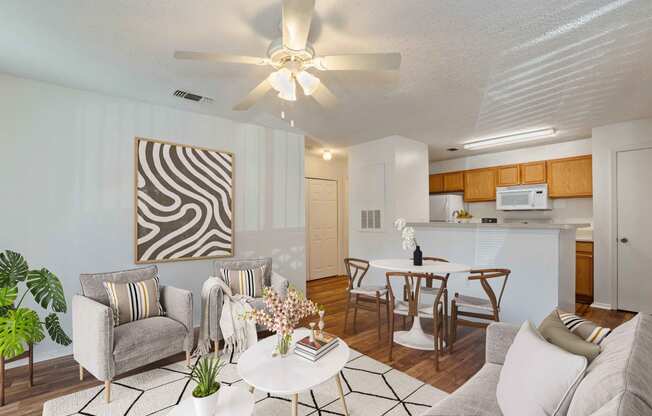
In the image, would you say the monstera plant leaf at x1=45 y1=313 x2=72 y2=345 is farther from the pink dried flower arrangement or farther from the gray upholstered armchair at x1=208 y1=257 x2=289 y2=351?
the pink dried flower arrangement

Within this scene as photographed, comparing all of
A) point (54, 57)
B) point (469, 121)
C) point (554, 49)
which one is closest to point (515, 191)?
point (469, 121)

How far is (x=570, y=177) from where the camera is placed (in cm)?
470

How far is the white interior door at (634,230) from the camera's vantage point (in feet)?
12.6

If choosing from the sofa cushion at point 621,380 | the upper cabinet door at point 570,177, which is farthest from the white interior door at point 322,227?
the sofa cushion at point 621,380

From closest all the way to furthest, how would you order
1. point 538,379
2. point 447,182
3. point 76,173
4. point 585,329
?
1. point 538,379
2. point 585,329
3. point 76,173
4. point 447,182

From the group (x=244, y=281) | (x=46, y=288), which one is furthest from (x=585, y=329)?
(x=46, y=288)

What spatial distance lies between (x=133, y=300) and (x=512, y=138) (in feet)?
17.0

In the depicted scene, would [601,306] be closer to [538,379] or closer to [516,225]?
[516,225]

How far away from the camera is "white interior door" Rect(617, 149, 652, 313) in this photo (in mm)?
3838

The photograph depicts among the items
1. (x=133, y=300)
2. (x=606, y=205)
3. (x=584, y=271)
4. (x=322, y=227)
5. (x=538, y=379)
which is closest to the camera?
(x=538, y=379)

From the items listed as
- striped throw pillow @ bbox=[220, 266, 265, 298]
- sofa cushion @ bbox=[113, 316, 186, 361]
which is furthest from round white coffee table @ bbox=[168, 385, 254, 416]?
striped throw pillow @ bbox=[220, 266, 265, 298]

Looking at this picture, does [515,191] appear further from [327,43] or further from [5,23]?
[5,23]

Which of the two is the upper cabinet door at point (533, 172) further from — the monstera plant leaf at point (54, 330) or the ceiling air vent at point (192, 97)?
the monstera plant leaf at point (54, 330)

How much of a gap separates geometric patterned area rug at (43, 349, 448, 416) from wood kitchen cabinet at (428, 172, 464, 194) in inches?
177
